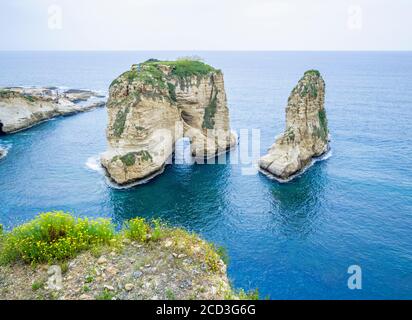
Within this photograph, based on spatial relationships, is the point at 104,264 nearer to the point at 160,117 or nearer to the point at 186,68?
the point at 160,117

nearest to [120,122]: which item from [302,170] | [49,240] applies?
[302,170]

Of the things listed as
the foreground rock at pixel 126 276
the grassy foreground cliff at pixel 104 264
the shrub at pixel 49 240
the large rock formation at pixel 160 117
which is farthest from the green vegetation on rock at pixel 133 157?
the foreground rock at pixel 126 276

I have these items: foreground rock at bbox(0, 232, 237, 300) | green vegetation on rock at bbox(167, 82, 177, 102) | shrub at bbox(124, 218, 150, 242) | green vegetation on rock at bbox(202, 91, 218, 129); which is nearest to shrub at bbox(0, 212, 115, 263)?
foreground rock at bbox(0, 232, 237, 300)

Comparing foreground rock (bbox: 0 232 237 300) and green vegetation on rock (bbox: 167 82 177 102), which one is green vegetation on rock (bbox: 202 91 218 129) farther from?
foreground rock (bbox: 0 232 237 300)
